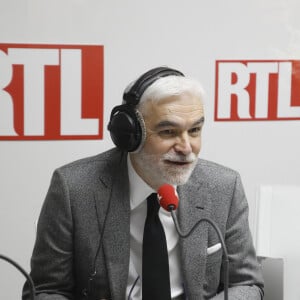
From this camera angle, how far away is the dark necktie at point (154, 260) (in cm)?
144

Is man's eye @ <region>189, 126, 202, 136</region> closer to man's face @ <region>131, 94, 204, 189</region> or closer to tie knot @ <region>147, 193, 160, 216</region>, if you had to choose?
man's face @ <region>131, 94, 204, 189</region>

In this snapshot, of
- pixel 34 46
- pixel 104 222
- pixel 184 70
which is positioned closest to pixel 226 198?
pixel 104 222

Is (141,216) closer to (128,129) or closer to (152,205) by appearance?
(152,205)

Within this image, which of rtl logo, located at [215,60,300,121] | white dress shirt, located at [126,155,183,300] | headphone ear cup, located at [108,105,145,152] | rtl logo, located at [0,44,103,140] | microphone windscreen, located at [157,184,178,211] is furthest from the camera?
rtl logo, located at [215,60,300,121]

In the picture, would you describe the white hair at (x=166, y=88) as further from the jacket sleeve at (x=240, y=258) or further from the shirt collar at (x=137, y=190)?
the jacket sleeve at (x=240, y=258)

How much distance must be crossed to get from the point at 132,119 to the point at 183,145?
0.43 feet

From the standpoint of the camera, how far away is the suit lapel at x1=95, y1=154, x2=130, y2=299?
144 cm

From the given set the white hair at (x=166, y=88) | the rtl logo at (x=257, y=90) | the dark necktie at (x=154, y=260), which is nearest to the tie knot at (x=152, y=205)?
the dark necktie at (x=154, y=260)

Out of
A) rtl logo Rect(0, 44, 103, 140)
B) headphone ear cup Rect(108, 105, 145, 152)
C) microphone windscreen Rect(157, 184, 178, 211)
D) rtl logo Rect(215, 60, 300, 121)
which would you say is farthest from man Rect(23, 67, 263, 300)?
rtl logo Rect(215, 60, 300, 121)

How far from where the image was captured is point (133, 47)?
2.13m

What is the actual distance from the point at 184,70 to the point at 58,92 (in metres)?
0.45

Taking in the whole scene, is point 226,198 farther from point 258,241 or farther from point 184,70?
point 184,70

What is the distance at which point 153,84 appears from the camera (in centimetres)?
142

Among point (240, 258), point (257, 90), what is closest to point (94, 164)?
point (240, 258)
